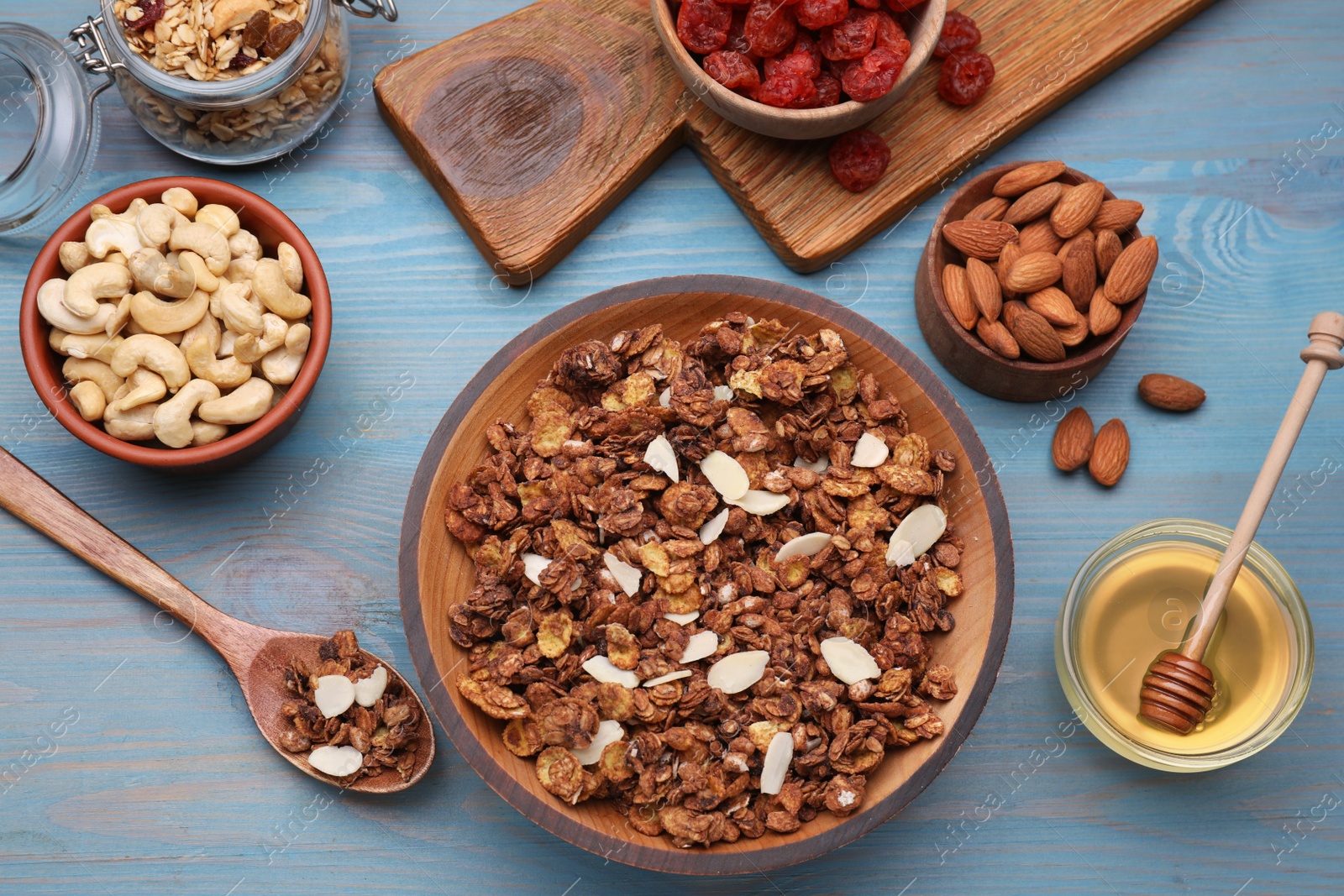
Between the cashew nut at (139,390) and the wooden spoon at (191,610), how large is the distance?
210mm

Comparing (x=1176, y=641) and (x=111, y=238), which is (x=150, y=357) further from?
(x=1176, y=641)

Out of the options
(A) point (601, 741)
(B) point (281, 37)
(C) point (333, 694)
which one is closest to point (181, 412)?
(C) point (333, 694)

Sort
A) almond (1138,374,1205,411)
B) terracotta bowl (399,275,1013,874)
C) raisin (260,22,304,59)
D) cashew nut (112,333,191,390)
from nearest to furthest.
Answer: terracotta bowl (399,275,1013,874), cashew nut (112,333,191,390), raisin (260,22,304,59), almond (1138,374,1205,411)

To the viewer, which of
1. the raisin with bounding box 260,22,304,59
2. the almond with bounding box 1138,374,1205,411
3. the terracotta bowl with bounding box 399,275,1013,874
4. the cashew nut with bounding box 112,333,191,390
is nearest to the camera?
the terracotta bowl with bounding box 399,275,1013,874

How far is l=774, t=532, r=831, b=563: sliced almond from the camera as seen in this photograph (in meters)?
1.09

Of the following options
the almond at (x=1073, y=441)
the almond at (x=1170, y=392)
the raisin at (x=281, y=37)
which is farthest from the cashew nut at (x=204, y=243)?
the almond at (x=1170, y=392)

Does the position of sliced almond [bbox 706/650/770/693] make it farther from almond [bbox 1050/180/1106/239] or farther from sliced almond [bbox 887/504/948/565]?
almond [bbox 1050/180/1106/239]

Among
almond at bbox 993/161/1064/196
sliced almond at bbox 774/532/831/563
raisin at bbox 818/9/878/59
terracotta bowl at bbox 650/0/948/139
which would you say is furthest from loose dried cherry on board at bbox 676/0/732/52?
sliced almond at bbox 774/532/831/563

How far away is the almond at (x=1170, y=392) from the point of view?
4.33 feet

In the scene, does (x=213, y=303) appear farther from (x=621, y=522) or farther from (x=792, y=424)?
(x=792, y=424)

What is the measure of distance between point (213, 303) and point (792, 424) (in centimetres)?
66

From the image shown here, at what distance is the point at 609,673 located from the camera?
1050 millimetres

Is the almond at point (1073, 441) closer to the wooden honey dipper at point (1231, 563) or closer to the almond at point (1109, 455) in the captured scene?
the almond at point (1109, 455)

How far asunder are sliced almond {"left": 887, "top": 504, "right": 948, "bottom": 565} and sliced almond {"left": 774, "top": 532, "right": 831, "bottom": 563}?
73 mm
